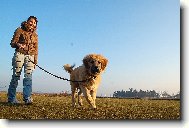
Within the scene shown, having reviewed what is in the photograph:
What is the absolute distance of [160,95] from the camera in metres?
5.89

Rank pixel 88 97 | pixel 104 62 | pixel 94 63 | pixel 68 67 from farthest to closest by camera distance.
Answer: pixel 68 67
pixel 104 62
pixel 94 63
pixel 88 97

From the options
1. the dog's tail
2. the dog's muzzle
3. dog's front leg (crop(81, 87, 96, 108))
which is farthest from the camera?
the dog's tail

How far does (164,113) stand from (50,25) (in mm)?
1831

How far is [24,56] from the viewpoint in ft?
19.8

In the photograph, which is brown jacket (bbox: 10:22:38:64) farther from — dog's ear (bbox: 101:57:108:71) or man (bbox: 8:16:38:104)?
dog's ear (bbox: 101:57:108:71)

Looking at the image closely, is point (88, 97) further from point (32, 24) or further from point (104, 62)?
point (32, 24)

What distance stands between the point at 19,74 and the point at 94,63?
108cm

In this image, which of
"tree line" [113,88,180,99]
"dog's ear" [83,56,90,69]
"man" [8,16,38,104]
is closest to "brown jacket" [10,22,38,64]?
"man" [8,16,38,104]

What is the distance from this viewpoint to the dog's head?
5.92m

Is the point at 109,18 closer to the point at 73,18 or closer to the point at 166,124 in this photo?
the point at 73,18

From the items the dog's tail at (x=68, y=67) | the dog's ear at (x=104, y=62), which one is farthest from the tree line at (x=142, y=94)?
the dog's tail at (x=68, y=67)

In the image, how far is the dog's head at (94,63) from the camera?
19.4 feet

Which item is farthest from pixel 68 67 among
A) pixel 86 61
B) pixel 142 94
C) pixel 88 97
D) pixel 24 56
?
pixel 142 94

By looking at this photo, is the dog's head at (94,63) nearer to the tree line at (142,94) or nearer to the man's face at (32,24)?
the tree line at (142,94)
